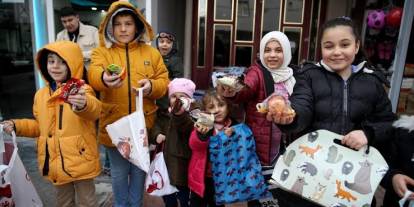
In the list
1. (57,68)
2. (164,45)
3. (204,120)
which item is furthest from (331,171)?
(164,45)

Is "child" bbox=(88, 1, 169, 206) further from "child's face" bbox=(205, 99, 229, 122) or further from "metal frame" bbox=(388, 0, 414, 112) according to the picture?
"metal frame" bbox=(388, 0, 414, 112)

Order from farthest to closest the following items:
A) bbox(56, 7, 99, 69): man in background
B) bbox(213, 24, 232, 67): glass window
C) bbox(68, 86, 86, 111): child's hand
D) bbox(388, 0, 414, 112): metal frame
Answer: bbox(213, 24, 232, 67): glass window → bbox(388, 0, 414, 112): metal frame → bbox(56, 7, 99, 69): man in background → bbox(68, 86, 86, 111): child's hand

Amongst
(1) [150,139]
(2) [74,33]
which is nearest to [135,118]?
(1) [150,139]

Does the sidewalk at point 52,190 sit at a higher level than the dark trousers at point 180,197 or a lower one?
lower

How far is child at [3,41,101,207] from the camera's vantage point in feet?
7.86

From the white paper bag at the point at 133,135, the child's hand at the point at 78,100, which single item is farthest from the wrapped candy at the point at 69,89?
the white paper bag at the point at 133,135

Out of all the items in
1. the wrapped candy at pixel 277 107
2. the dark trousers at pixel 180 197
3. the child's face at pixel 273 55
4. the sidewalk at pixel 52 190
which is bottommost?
the sidewalk at pixel 52 190

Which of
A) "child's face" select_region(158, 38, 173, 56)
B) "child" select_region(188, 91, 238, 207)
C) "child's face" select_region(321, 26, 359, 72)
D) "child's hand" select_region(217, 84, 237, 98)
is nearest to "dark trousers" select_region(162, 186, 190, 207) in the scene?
"child" select_region(188, 91, 238, 207)

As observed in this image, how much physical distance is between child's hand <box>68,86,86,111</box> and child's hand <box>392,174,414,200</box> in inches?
75.0

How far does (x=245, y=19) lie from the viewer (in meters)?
7.25

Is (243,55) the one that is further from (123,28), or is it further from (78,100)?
(78,100)

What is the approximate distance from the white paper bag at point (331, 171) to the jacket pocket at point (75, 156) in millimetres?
1440

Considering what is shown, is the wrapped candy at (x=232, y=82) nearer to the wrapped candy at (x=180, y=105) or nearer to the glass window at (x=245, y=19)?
the wrapped candy at (x=180, y=105)

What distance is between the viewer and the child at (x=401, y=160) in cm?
167
